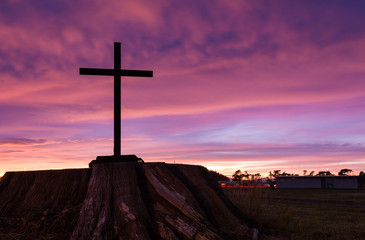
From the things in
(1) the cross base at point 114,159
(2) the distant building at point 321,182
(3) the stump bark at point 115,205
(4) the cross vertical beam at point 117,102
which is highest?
(4) the cross vertical beam at point 117,102

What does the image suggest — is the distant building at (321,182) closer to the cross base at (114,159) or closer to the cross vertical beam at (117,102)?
the cross vertical beam at (117,102)

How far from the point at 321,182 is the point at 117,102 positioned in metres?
63.7

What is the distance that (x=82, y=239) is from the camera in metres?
4.02

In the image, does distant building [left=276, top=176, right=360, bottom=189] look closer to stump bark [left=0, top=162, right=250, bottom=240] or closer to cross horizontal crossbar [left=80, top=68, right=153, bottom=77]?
cross horizontal crossbar [left=80, top=68, right=153, bottom=77]

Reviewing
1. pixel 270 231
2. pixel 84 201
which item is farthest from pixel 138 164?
pixel 270 231

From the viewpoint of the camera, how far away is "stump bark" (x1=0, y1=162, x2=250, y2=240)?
4.25m

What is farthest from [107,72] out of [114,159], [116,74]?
[114,159]

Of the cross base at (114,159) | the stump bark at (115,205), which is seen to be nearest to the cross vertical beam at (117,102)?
the cross base at (114,159)

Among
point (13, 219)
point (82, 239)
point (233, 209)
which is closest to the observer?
point (82, 239)

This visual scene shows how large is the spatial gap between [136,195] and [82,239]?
92 cm

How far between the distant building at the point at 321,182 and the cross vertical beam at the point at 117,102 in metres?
62.4

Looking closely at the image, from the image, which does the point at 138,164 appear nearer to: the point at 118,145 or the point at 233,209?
the point at 118,145

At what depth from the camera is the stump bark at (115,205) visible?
425 centimetres

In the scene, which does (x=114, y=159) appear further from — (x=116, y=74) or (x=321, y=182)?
(x=321, y=182)
